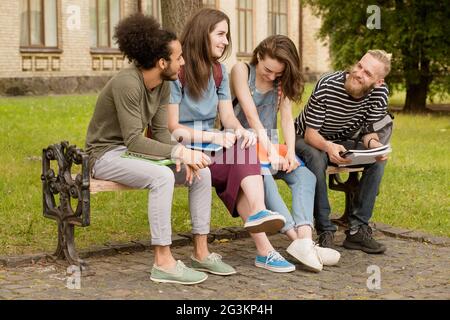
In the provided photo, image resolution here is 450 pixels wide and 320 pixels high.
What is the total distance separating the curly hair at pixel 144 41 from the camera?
16.9 feet

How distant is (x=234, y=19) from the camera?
3012 cm

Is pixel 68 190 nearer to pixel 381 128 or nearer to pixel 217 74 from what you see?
pixel 217 74

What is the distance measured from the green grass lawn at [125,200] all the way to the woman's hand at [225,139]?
4.19ft

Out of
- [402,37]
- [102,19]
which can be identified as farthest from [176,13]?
[102,19]

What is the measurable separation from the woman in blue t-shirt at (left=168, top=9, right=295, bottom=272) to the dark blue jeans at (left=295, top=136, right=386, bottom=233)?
0.57m

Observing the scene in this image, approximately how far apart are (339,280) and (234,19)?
83.8 feet

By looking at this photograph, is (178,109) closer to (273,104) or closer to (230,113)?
(230,113)

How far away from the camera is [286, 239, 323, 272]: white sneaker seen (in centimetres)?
529

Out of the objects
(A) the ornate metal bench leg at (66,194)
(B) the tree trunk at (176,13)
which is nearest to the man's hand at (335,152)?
Result: (A) the ornate metal bench leg at (66,194)

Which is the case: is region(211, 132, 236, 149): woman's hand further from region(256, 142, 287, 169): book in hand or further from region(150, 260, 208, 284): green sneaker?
region(150, 260, 208, 284): green sneaker

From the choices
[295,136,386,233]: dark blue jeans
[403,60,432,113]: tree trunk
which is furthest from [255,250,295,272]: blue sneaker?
[403,60,432,113]: tree trunk

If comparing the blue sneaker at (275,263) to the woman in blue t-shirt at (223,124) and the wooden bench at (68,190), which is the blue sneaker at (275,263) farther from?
the wooden bench at (68,190)

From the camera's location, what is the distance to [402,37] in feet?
59.3

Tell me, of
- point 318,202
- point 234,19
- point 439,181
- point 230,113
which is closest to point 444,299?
point 318,202
